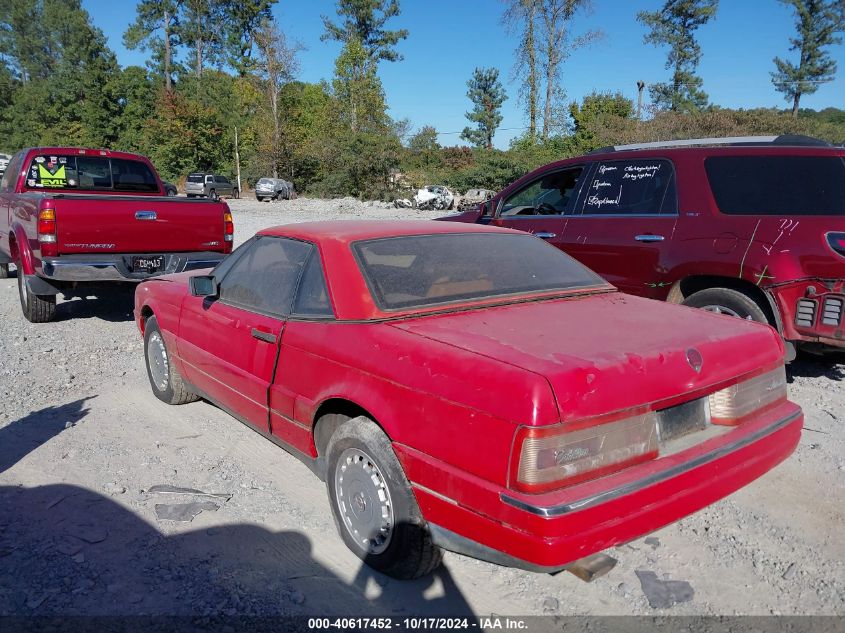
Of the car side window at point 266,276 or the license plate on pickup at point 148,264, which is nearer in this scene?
the car side window at point 266,276

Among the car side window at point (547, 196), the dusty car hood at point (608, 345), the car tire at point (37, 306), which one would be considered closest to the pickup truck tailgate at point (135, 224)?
the car tire at point (37, 306)

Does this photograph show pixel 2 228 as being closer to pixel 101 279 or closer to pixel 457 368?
pixel 101 279

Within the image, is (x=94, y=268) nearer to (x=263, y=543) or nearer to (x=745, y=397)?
(x=263, y=543)

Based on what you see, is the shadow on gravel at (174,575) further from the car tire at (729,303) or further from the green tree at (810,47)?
the green tree at (810,47)

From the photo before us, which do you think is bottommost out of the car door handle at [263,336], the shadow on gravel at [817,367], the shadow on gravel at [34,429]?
the shadow on gravel at [34,429]

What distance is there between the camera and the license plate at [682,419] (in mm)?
2645

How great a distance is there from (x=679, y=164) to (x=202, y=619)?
506 centimetres

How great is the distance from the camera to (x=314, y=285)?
3.49 m

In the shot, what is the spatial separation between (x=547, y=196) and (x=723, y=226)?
219 cm

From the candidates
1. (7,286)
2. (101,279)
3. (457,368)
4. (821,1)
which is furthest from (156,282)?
(821,1)

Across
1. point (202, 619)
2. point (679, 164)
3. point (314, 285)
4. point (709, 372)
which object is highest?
point (679, 164)

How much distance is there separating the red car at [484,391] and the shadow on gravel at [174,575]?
0.62 feet

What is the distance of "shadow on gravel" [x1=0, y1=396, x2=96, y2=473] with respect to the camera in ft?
14.2

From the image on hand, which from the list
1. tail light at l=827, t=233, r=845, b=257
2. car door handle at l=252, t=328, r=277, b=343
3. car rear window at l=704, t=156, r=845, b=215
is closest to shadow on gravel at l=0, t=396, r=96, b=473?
car door handle at l=252, t=328, r=277, b=343
